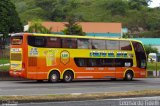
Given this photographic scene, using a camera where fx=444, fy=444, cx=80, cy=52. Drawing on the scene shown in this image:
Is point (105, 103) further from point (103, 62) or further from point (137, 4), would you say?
point (137, 4)

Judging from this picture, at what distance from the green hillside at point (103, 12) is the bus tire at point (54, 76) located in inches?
4380

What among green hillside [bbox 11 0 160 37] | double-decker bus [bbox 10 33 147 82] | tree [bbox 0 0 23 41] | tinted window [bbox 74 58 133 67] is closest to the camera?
double-decker bus [bbox 10 33 147 82]

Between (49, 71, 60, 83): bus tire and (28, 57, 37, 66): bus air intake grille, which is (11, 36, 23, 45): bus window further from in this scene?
(49, 71, 60, 83): bus tire

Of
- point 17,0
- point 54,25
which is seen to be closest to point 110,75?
point 54,25

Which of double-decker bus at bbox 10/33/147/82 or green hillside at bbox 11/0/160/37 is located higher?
green hillside at bbox 11/0/160/37

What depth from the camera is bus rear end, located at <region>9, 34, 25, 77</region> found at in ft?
96.0

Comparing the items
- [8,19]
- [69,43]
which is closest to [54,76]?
[69,43]

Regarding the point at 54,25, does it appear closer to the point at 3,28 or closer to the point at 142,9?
the point at 3,28

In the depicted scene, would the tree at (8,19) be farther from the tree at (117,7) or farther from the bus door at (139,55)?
the tree at (117,7)

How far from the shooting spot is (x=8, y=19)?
215ft

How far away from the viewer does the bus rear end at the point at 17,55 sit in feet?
96.0

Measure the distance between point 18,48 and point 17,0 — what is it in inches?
5792

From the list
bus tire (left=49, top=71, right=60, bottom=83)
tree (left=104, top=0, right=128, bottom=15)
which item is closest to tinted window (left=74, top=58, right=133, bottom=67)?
bus tire (left=49, top=71, right=60, bottom=83)

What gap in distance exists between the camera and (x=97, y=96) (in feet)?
54.9
